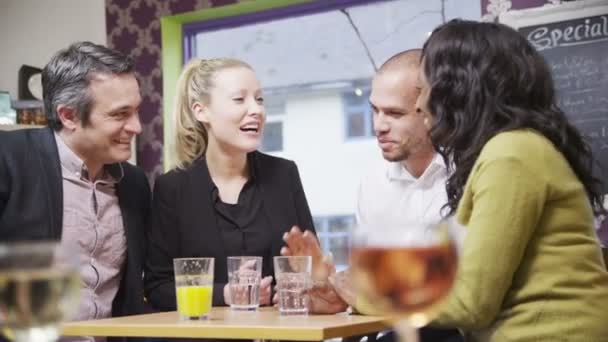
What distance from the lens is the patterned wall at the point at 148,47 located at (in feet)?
14.7

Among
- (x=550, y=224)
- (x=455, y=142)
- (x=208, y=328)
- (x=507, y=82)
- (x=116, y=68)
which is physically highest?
(x=116, y=68)

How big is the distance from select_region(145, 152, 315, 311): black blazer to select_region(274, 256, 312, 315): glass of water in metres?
0.59

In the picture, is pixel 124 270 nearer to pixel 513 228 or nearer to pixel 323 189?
pixel 513 228

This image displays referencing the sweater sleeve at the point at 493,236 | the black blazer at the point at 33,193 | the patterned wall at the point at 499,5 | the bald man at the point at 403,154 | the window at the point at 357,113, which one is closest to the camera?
the sweater sleeve at the point at 493,236

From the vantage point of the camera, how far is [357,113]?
418 centimetres

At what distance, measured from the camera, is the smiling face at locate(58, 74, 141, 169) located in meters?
2.37

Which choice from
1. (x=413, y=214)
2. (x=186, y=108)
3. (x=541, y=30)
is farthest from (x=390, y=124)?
(x=541, y=30)

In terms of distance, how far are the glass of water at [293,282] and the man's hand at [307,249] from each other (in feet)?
0.38

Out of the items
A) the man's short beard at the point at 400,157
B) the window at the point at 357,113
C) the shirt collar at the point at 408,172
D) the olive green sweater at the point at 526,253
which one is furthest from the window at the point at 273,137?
the olive green sweater at the point at 526,253

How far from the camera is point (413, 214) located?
2.45 meters

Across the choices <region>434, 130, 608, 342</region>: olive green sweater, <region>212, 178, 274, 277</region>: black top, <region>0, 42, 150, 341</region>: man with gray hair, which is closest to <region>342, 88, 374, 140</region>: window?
<region>212, 178, 274, 277</region>: black top

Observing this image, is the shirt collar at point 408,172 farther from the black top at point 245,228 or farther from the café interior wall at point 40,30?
the café interior wall at point 40,30

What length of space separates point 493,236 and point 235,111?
4.13 feet

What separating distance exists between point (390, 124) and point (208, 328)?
1153 millimetres
